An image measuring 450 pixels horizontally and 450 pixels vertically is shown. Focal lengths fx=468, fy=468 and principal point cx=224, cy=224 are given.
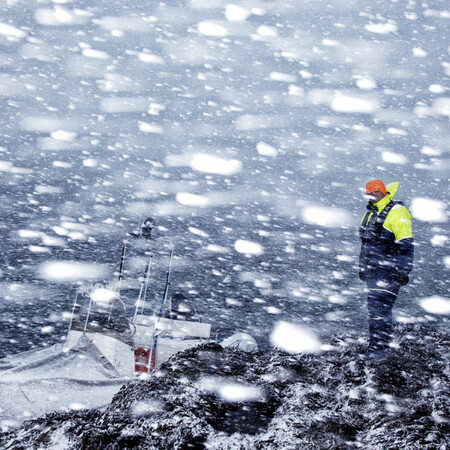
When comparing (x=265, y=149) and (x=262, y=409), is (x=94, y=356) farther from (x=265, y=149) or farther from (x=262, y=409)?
(x=265, y=149)

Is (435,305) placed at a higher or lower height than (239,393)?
lower

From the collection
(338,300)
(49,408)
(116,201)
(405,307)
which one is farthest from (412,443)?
(116,201)

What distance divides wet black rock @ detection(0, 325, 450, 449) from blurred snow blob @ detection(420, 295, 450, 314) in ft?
46.8

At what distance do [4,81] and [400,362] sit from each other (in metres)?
107

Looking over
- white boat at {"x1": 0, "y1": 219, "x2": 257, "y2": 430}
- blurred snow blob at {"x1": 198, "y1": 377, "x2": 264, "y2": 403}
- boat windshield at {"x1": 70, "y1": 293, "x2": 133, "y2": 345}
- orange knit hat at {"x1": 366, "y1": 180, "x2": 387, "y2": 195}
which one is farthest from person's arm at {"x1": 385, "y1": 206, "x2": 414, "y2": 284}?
boat windshield at {"x1": 70, "y1": 293, "x2": 133, "y2": 345}

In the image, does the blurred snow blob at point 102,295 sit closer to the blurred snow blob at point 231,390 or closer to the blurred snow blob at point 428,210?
the blurred snow blob at point 231,390

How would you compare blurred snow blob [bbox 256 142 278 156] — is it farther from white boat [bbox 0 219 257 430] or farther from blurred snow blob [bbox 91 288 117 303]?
blurred snow blob [bbox 91 288 117 303]

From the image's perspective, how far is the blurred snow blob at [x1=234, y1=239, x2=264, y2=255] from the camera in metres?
25.0

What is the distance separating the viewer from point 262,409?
2.15m

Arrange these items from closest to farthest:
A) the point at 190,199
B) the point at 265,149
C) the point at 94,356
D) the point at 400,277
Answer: the point at 94,356 → the point at 400,277 → the point at 190,199 → the point at 265,149

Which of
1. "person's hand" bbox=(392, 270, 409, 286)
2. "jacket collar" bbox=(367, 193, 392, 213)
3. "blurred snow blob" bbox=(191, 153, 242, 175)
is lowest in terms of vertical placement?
"blurred snow blob" bbox=(191, 153, 242, 175)

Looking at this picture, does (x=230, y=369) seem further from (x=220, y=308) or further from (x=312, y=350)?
(x=220, y=308)

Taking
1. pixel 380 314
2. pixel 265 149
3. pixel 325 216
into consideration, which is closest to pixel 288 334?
pixel 380 314

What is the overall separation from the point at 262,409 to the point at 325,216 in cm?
4334
